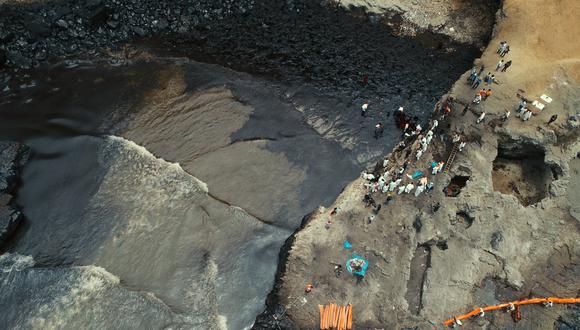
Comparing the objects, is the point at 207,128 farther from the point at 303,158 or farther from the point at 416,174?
the point at 416,174

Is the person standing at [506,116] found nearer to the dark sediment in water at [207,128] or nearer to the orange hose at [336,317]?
the dark sediment in water at [207,128]

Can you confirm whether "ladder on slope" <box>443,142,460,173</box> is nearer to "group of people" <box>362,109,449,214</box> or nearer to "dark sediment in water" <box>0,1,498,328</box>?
"group of people" <box>362,109,449,214</box>

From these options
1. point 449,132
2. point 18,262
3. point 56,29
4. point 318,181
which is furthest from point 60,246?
point 449,132

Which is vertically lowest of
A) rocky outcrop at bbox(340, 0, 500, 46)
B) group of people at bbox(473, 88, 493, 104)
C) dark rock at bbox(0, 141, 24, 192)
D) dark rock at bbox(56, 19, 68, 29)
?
dark rock at bbox(0, 141, 24, 192)

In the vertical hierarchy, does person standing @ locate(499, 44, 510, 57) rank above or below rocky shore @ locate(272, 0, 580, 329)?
above

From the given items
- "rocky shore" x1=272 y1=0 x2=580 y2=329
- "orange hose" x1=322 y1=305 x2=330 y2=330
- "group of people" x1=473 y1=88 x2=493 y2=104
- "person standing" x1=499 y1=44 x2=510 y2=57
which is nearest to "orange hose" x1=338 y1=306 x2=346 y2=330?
"rocky shore" x1=272 y1=0 x2=580 y2=329

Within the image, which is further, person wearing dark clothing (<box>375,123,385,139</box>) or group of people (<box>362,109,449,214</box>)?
person wearing dark clothing (<box>375,123,385,139</box>)
